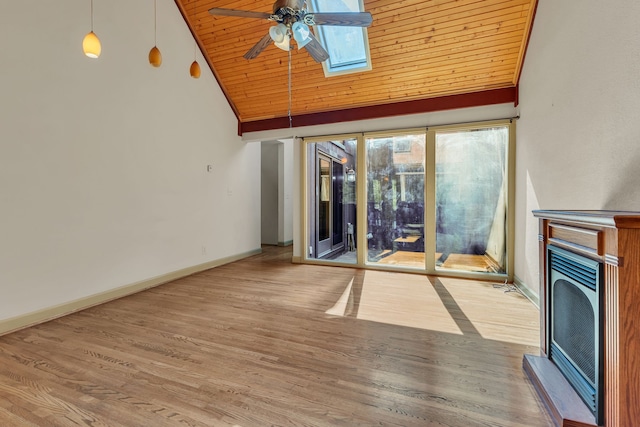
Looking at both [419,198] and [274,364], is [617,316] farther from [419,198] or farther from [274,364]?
[419,198]

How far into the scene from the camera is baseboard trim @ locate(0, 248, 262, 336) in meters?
2.75

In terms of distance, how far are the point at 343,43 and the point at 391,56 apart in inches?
31.5

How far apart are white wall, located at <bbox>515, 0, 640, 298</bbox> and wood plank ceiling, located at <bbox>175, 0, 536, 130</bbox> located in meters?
0.43

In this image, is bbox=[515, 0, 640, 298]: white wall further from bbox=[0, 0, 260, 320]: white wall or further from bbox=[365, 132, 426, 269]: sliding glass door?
bbox=[0, 0, 260, 320]: white wall

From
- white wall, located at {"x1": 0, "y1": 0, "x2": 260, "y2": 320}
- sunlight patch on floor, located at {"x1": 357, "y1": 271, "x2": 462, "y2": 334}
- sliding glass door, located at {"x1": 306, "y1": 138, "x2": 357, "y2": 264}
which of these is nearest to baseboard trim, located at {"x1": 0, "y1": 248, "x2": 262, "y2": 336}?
white wall, located at {"x1": 0, "y1": 0, "x2": 260, "y2": 320}

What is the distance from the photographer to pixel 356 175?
17.2 ft

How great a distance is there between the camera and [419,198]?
4.85 meters

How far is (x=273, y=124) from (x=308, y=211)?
6.29ft

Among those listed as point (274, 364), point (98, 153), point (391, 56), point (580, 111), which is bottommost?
point (274, 364)

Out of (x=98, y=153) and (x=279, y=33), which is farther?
(x=98, y=153)

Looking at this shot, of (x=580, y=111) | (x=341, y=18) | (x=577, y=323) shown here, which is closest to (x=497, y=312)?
(x=577, y=323)

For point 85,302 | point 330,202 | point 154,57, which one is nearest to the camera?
point 154,57

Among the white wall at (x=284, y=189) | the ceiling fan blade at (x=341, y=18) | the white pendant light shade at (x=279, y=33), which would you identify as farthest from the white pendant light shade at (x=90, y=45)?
the white wall at (x=284, y=189)

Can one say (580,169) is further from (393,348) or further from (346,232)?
(346,232)
